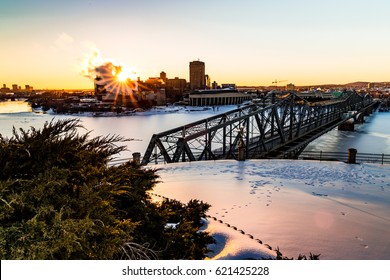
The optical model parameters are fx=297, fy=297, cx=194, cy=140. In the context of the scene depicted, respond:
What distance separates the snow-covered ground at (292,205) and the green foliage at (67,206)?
1.34m

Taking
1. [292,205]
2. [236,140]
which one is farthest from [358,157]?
[292,205]

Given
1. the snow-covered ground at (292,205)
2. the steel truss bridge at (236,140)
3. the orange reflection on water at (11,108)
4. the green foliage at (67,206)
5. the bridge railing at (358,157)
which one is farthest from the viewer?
the orange reflection on water at (11,108)

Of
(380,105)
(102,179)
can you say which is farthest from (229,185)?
(380,105)

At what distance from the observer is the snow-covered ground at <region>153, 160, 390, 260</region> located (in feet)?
18.3

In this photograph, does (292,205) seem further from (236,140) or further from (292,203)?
(236,140)

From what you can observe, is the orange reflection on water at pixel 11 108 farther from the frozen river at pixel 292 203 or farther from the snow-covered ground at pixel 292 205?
the snow-covered ground at pixel 292 205

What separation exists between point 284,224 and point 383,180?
8.14 metres

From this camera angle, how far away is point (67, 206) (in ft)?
9.34

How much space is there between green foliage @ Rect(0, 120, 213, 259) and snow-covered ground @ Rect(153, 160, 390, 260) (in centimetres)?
134

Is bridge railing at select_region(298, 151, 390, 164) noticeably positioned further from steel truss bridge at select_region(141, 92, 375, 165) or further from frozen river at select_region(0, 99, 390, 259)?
frozen river at select_region(0, 99, 390, 259)

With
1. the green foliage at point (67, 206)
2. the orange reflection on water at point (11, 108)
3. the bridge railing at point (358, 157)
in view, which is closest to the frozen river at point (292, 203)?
the green foliage at point (67, 206)

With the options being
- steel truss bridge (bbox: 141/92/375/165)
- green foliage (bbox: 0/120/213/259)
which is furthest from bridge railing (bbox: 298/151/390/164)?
green foliage (bbox: 0/120/213/259)

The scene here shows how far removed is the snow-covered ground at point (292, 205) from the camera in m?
5.59

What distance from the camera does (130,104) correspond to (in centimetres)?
9681
